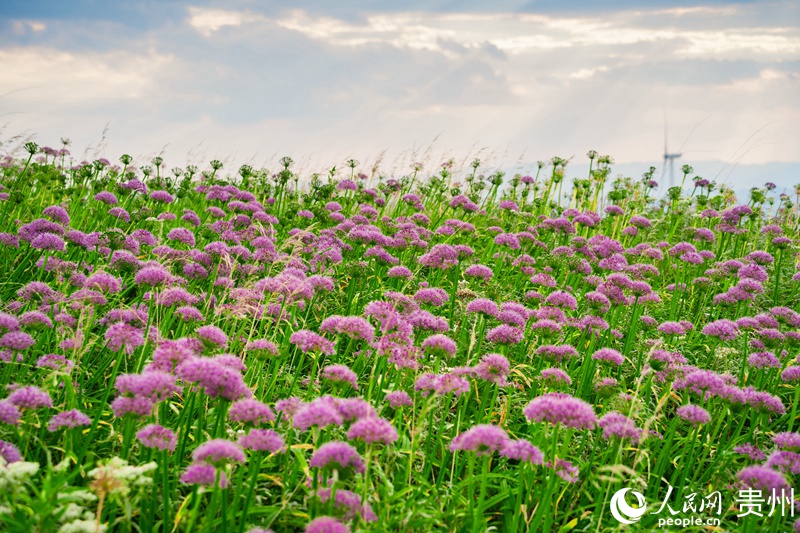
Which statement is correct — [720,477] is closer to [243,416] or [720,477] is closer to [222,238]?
[243,416]

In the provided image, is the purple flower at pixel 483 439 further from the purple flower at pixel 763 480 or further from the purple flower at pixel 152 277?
the purple flower at pixel 152 277

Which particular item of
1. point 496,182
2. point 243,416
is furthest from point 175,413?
point 496,182

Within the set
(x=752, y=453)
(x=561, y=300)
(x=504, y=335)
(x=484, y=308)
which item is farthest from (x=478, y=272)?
(x=752, y=453)

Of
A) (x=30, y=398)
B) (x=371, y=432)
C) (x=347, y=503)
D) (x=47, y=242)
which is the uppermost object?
(x=47, y=242)

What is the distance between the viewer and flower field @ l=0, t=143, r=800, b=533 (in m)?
2.84

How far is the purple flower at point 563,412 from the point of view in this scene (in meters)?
3.04

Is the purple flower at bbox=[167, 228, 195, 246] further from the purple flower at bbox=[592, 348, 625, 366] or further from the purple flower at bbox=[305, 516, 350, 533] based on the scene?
the purple flower at bbox=[305, 516, 350, 533]

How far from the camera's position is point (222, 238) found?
659 cm

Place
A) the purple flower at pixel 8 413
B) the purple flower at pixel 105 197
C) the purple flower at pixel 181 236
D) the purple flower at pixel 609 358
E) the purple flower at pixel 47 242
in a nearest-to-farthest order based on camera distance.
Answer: the purple flower at pixel 8 413 < the purple flower at pixel 609 358 < the purple flower at pixel 47 242 < the purple flower at pixel 181 236 < the purple flower at pixel 105 197

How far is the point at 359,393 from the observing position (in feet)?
17.3

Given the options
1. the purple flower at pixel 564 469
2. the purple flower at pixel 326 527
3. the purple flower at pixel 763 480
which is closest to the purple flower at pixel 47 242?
the purple flower at pixel 326 527

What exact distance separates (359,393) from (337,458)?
275 cm

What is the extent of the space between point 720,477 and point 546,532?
6.11ft

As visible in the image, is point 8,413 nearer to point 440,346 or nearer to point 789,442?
point 440,346
